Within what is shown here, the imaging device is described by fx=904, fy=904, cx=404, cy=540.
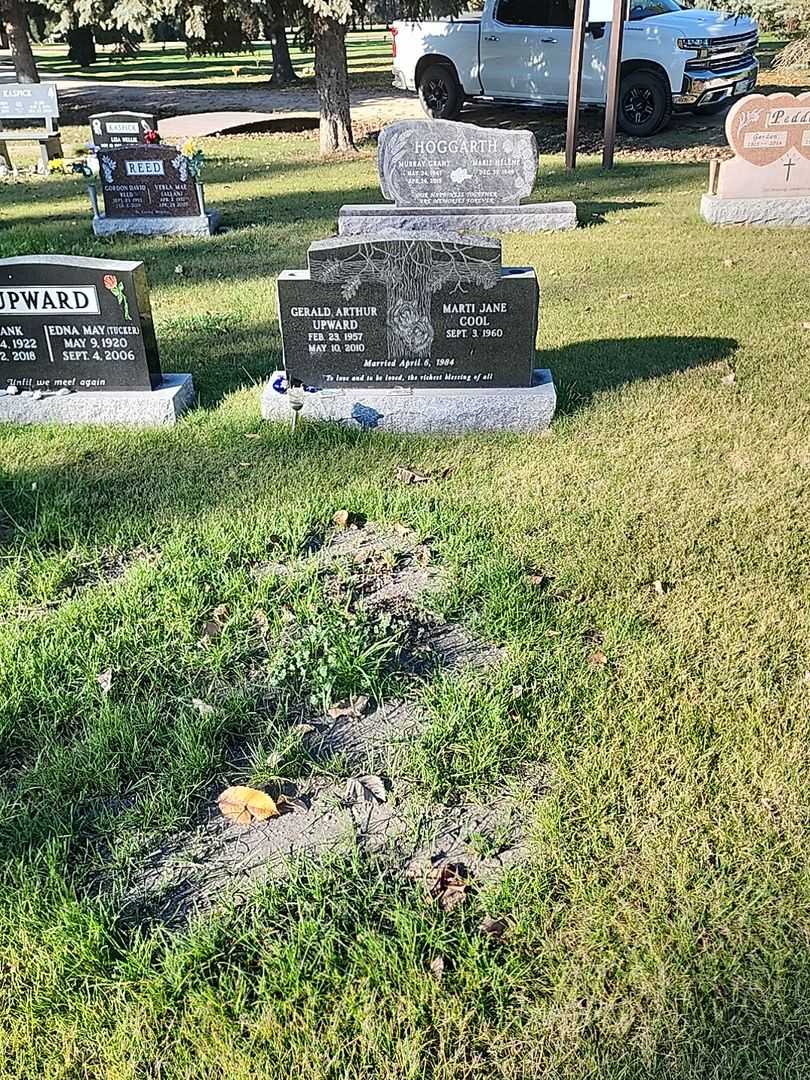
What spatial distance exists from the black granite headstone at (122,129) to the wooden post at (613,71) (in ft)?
19.3

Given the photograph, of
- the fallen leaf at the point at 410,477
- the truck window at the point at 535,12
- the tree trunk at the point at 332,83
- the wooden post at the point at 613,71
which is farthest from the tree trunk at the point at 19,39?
the fallen leaf at the point at 410,477

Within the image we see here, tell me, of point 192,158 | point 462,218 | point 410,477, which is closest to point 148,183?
point 192,158

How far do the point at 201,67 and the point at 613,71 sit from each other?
28939 millimetres

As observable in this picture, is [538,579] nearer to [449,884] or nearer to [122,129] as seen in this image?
[449,884]

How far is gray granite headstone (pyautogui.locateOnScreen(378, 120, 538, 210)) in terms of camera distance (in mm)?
9414

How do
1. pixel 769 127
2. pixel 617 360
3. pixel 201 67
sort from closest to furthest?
pixel 617 360 → pixel 769 127 → pixel 201 67

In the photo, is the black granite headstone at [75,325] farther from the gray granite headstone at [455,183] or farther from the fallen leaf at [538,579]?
the gray granite headstone at [455,183]

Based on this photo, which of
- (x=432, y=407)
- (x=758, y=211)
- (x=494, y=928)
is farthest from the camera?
(x=758, y=211)

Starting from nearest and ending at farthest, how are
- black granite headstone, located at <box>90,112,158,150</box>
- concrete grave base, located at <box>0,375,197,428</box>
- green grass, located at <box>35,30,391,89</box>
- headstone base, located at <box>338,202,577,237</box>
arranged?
concrete grave base, located at <box>0,375,197,428</box>, headstone base, located at <box>338,202,577,237</box>, black granite headstone, located at <box>90,112,158,150</box>, green grass, located at <box>35,30,391,89</box>

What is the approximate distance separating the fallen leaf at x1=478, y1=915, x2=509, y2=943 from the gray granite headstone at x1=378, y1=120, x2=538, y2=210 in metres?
8.70

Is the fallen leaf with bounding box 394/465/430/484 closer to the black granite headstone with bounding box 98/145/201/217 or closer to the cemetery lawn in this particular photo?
the cemetery lawn

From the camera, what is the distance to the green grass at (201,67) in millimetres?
29250

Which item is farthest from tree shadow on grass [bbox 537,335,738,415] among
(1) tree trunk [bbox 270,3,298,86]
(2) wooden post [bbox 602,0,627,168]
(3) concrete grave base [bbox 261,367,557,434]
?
(1) tree trunk [bbox 270,3,298,86]

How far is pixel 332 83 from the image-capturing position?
13914mm
